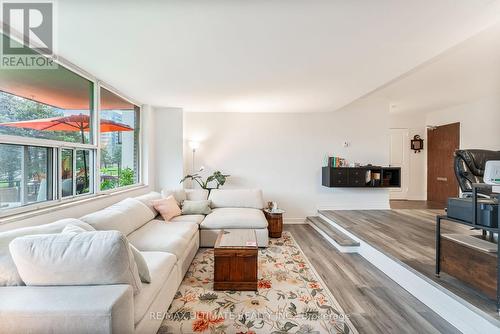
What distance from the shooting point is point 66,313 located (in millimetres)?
1138

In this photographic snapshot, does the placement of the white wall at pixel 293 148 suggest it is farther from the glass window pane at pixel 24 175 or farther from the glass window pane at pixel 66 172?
the glass window pane at pixel 24 175

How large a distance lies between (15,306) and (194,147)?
373cm

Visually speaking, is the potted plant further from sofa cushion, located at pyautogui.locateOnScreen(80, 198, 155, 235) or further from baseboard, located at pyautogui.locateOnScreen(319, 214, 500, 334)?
baseboard, located at pyautogui.locateOnScreen(319, 214, 500, 334)

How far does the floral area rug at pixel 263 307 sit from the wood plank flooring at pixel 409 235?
3.13 feet

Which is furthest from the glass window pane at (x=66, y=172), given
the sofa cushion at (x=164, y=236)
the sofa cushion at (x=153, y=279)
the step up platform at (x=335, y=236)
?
the step up platform at (x=335, y=236)

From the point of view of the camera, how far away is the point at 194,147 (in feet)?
15.4

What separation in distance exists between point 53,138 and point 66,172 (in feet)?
1.40

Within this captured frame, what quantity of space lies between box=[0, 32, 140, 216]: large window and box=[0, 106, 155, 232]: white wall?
12 cm

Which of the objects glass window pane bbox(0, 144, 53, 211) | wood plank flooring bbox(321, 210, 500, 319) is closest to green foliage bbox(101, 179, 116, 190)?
glass window pane bbox(0, 144, 53, 211)

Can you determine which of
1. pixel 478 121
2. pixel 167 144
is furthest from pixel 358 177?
pixel 167 144

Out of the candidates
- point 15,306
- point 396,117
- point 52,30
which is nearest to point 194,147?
point 52,30

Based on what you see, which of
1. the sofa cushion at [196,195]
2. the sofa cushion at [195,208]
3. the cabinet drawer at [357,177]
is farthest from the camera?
the cabinet drawer at [357,177]

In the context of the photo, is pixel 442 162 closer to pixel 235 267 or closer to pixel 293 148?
pixel 293 148

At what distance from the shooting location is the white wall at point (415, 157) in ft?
20.5
